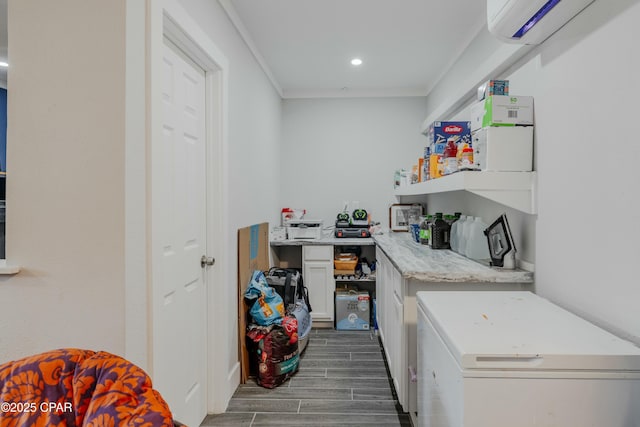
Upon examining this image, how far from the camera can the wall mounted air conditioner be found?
1337 millimetres

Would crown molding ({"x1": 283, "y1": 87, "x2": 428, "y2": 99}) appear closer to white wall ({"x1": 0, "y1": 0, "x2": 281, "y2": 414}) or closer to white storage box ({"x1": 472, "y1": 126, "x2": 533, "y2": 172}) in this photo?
white storage box ({"x1": 472, "y1": 126, "x2": 533, "y2": 172})

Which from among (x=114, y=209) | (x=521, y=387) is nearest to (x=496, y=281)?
(x=521, y=387)

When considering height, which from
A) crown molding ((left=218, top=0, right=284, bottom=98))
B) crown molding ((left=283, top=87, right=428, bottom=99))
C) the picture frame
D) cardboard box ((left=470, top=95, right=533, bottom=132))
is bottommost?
the picture frame

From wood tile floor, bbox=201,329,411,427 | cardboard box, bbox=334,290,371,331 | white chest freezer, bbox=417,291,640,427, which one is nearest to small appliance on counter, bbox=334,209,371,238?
cardboard box, bbox=334,290,371,331

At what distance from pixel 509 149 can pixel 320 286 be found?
235cm

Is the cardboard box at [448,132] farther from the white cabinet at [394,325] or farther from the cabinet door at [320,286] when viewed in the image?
the cabinet door at [320,286]

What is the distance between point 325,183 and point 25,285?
10.9 feet

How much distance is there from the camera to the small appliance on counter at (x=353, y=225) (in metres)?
3.80

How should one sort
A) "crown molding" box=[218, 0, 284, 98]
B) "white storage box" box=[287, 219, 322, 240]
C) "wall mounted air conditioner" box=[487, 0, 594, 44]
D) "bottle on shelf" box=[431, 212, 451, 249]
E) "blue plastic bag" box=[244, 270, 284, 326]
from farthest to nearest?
"white storage box" box=[287, 219, 322, 240], "bottle on shelf" box=[431, 212, 451, 249], "blue plastic bag" box=[244, 270, 284, 326], "crown molding" box=[218, 0, 284, 98], "wall mounted air conditioner" box=[487, 0, 594, 44]

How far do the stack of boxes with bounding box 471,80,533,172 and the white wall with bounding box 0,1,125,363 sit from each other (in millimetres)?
1605

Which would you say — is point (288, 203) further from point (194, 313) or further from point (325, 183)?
point (194, 313)

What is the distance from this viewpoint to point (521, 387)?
0.97 meters

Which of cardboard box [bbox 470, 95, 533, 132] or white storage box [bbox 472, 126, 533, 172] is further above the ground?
cardboard box [bbox 470, 95, 533, 132]

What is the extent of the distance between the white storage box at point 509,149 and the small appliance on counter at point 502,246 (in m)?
0.26
